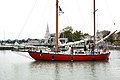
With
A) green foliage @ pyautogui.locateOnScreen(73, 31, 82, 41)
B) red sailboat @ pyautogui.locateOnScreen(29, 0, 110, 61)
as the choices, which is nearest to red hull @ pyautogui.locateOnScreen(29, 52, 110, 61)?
red sailboat @ pyautogui.locateOnScreen(29, 0, 110, 61)

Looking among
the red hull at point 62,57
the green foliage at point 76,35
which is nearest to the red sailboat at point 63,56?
the red hull at point 62,57

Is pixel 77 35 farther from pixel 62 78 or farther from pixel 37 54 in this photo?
pixel 62 78

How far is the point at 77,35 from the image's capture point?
145m

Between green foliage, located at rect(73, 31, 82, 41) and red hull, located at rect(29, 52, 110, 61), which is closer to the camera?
red hull, located at rect(29, 52, 110, 61)

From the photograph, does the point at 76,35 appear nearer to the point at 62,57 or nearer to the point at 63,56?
the point at 63,56

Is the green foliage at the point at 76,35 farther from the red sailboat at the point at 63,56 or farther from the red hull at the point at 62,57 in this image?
the red hull at the point at 62,57

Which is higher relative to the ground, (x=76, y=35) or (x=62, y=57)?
(x=76, y=35)

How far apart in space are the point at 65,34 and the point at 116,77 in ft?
373

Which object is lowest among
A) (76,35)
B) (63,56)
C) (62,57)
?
(62,57)

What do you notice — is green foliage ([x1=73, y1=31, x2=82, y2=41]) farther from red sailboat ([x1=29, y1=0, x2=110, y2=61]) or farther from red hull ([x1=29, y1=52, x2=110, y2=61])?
red hull ([x1=29, y1=52, x2=110, y2=61])

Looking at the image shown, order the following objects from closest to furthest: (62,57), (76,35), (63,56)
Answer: (62,57) → (63,56) → (76,35)

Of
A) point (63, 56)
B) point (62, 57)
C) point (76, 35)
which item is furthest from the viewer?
point (76, 35)

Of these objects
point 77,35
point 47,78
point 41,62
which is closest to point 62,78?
point 47,78

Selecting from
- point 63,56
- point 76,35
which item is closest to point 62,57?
point 63,56
